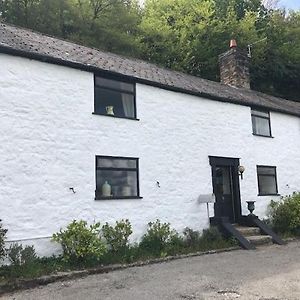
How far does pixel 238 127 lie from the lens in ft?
50.7

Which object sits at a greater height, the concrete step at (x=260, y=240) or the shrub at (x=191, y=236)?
the shrub at (x=191, y=236)

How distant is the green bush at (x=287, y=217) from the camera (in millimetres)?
14750

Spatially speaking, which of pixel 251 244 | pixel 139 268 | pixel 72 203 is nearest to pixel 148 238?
pixel 139 268

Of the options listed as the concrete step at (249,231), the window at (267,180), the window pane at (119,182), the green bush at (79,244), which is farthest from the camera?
the window at (267,180)

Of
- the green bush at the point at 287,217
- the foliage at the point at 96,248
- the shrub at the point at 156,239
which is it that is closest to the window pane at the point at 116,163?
the foliage at the point at 96,248

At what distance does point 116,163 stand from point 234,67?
443 inches

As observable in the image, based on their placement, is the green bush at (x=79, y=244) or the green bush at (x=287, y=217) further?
the green bush at (x=287, y=217)

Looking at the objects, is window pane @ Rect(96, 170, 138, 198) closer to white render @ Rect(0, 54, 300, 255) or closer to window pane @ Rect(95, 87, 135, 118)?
white render @ Rect(0, 54, 300, 255)

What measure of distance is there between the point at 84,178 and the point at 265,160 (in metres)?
8.82

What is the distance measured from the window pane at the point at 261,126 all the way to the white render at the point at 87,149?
1432 millimetres

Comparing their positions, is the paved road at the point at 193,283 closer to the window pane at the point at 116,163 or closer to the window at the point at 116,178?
the window at the point at 116,178

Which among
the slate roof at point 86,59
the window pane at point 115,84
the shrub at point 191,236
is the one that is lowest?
the shrub at point 191,236

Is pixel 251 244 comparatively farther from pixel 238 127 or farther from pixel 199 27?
pixel 199 27

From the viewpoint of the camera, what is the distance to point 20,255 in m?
8.67
